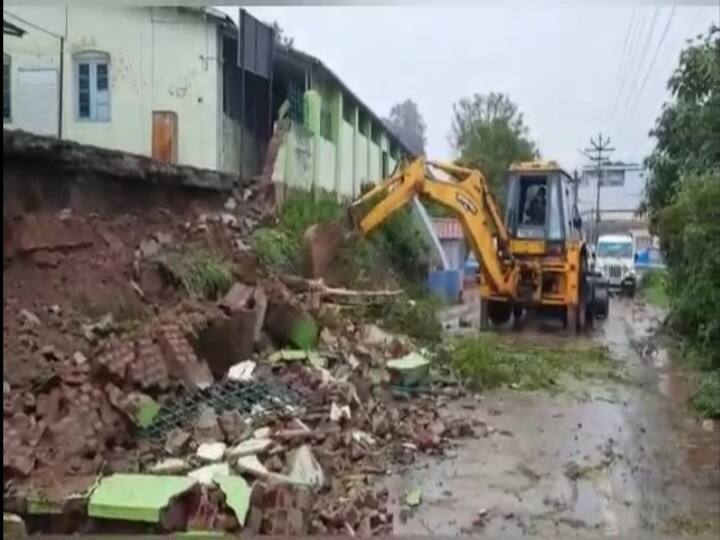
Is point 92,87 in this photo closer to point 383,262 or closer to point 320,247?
point 320,247

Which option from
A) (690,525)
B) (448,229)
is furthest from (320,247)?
(690,525)

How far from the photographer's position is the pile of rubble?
1.97 m

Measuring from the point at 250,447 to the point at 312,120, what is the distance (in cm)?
86

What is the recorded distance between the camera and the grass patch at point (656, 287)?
2.60 meters

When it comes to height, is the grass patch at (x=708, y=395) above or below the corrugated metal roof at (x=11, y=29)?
below

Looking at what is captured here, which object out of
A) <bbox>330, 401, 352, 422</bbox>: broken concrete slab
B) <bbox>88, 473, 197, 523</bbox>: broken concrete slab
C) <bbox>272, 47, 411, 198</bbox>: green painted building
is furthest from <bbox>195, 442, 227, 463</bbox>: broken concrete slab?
<bbox>272, 47, 411, 198</bbox>: green painted building

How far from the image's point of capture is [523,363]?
2836 mm

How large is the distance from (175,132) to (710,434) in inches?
76.3

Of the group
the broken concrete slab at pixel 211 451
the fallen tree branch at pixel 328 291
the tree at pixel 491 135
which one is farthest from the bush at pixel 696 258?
the broken concrete slab at pixel 211 451

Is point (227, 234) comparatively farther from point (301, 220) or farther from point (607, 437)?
point (607, 437)

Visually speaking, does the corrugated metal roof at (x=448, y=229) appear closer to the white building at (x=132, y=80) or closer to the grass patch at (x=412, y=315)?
the grass patch at (x=412, y=315)

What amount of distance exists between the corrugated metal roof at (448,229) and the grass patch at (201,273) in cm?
73

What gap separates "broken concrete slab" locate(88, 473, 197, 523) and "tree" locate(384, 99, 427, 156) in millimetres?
1066

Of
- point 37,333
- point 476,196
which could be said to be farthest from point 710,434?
point 37,333
